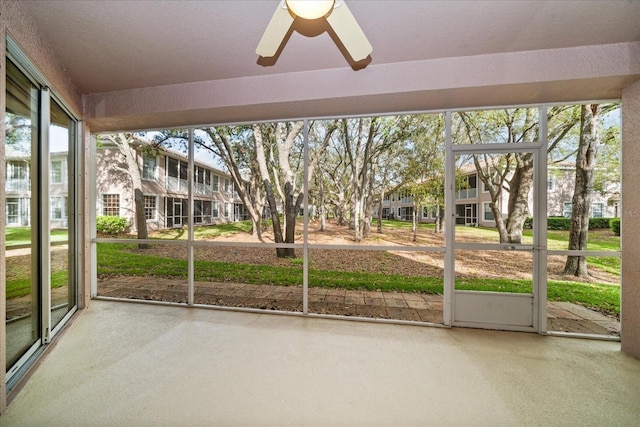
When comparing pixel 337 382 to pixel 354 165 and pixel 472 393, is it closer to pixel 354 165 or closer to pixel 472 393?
pixel 472 393

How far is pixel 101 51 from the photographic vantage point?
2.17 m

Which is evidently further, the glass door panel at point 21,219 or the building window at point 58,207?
the building window at point 58,207

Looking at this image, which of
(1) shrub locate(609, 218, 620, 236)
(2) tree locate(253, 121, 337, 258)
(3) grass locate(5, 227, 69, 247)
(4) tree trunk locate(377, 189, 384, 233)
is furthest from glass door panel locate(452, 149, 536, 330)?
(3) grass locate(5, 227, 69, 247)

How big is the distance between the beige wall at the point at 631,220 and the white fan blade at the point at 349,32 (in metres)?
2.56

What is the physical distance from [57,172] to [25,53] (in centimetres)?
113

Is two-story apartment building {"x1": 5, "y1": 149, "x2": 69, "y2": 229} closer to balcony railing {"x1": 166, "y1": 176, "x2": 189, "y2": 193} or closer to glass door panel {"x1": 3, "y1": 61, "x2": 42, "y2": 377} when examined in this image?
glass door panel {"x1": 3, "y1": 61, "x2": 42, "y2": 377}

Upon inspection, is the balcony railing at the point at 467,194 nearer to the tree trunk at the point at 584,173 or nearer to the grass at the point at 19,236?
the tree trunk at the point at 584,173

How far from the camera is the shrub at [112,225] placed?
6.02 metres

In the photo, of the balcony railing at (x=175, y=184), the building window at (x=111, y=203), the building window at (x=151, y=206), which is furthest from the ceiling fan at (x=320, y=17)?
the building window at (x=111, y=203)

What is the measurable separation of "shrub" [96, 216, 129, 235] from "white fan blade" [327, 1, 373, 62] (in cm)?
705

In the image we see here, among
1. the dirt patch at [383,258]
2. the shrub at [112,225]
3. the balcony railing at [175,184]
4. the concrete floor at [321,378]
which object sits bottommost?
the concrete floor at [321,378]

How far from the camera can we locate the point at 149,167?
6547 millimetres

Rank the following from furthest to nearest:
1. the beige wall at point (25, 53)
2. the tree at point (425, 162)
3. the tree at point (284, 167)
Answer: the tree at point (284, 167) < the tree at point (425, 162) < the beige wall at point (25, 53)

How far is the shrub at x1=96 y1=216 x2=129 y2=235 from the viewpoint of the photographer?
6020 millimetres
